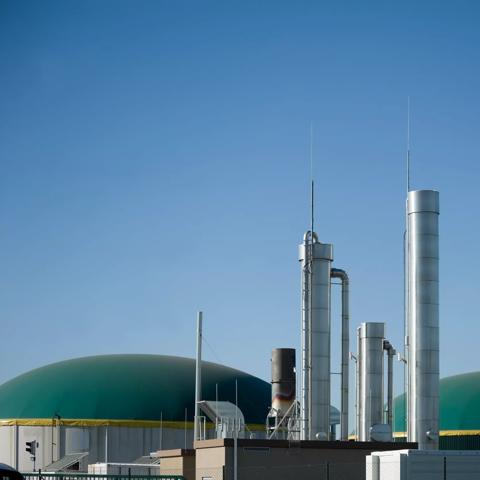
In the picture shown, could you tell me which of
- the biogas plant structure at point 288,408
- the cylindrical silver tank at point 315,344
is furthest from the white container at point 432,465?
the cylindrical silver tank at point 315,344

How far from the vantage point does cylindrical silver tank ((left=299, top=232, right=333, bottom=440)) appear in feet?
193

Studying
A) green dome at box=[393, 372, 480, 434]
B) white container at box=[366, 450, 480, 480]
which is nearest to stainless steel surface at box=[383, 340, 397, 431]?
green dome at box=[393, 372, 480, 434]

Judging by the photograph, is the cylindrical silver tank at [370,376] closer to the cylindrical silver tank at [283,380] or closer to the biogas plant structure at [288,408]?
the biogas plant structure at [288,408]

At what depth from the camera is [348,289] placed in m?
63.7

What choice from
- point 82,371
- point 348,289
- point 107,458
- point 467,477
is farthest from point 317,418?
point 82,371

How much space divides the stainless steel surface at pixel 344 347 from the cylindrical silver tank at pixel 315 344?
255 cm

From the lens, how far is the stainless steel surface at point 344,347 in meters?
63.1

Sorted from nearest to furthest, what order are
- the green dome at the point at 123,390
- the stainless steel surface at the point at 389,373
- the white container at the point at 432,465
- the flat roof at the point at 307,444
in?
1. the white container at the point at 432,465
2. the flat roof at the point at 307,444
3. the stainless steel surface at the point at 389,373
4. the green dome at the point at 123,390

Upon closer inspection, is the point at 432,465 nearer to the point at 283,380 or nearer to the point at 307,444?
the point at 307,444

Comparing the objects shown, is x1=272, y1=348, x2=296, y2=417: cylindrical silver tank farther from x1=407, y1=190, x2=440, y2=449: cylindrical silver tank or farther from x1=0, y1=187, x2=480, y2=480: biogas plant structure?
x1=407, y1=190, x2=440, y2=449: cylindrical silver tank

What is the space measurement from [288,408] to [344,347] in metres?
7.41

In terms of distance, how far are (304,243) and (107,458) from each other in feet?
118

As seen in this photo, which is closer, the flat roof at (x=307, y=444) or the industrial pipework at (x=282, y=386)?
the flat roof at (x=307, y=444)

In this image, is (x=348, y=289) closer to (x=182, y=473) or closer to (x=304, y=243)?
(x=304, y=243)
